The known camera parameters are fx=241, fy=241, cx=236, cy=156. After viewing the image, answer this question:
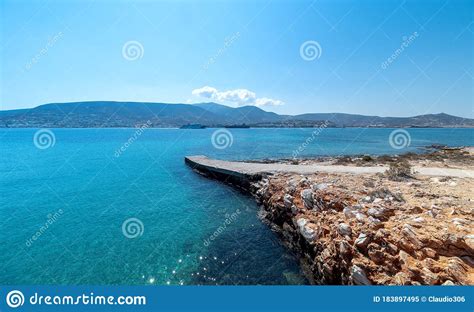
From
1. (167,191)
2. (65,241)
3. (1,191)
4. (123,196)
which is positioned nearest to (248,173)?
(167,191)

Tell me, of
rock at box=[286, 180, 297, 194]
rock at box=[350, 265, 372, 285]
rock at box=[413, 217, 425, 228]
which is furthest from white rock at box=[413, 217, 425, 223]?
rock at box=[286, 180, 297, 194]

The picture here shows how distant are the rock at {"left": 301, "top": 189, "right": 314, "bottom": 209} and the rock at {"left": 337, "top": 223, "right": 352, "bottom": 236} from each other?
3.27 meters

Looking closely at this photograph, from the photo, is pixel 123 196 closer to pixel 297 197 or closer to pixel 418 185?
pixel 297 197

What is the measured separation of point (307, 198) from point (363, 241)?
490cm

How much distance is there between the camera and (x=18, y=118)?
178m

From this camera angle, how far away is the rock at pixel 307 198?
1165 cm

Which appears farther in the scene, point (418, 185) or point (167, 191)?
point (167, 191)

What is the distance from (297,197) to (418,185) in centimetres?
583

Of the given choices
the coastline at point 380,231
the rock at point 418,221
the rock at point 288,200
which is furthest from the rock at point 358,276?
the rock at point 288,200

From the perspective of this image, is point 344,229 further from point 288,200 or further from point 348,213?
point 288,200

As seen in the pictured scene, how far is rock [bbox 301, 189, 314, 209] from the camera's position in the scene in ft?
38.2

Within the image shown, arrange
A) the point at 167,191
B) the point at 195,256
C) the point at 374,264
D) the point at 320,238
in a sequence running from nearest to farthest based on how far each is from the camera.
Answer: the point at 374,264 → the point at 320,238 → the point at 195,256 → the point at 167,191

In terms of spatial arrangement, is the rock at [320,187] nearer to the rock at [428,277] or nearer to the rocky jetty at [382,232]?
the rocky jetty at [382,232]

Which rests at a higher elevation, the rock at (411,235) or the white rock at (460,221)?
the white rock at (460,221)
